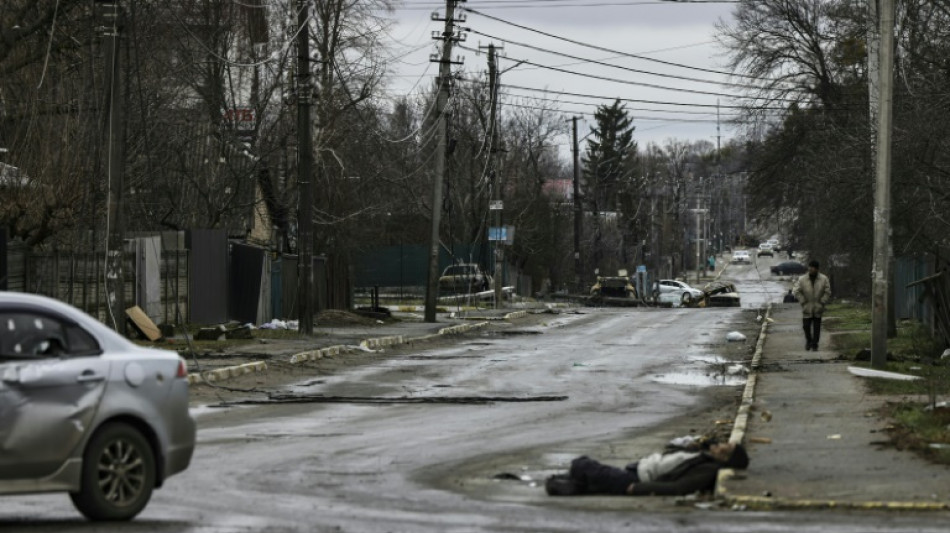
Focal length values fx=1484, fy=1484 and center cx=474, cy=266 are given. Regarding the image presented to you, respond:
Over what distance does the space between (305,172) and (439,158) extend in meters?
11.7

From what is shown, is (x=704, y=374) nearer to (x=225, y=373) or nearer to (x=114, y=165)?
(x=225, y=373)

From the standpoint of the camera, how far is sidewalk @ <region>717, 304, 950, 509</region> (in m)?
10.5

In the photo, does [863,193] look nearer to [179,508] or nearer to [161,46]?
[161,46]

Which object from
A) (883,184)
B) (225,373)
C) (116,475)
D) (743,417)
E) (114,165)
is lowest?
(225,373)

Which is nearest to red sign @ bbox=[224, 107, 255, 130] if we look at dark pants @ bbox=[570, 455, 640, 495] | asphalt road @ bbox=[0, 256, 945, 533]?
asphalt road @ bbox=[0, 256, 945, 533]

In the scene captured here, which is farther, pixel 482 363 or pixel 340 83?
pixel 340 83

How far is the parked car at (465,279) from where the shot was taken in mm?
68250

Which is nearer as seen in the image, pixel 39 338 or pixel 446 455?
pixel 39 338

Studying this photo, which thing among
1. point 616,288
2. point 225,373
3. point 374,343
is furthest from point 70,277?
point 616,288

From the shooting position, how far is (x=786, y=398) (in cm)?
1892

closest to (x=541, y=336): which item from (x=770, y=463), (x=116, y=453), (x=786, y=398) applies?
(x=786, y=398)

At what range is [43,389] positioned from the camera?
963 centimetres

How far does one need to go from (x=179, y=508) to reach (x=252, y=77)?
37.0m

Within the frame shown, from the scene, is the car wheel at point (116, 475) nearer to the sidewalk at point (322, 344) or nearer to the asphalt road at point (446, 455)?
the asphalt road at point (446, 455)
